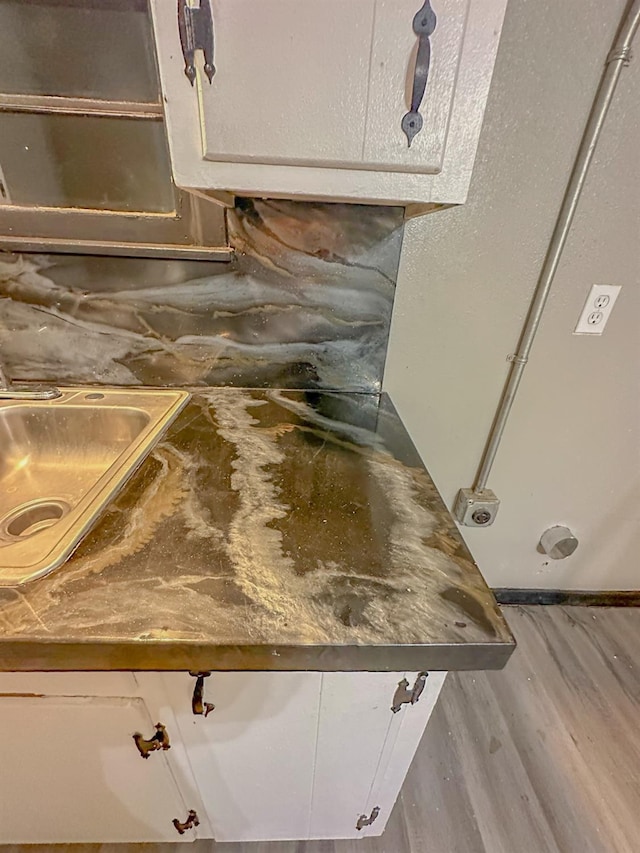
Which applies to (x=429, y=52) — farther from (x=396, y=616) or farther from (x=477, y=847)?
(x=477, y=847)

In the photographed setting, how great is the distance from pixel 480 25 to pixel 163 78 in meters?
0.43

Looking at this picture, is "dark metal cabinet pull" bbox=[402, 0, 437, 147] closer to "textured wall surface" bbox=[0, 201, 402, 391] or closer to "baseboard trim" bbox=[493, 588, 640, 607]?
"textured wall surface" bbox=[0, 201, 402, 391]

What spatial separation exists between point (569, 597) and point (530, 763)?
0.65 m

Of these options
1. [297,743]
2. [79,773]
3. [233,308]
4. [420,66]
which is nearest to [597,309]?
[420,66]

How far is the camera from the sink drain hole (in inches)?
29.8

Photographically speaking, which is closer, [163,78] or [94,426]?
[163,78]

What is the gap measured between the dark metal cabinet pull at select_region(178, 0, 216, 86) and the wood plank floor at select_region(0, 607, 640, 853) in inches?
59.1

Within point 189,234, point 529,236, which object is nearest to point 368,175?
point 189,234

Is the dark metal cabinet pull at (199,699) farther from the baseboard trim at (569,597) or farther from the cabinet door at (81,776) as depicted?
the baseboard trim at (569,597)

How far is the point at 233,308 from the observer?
0.98 m

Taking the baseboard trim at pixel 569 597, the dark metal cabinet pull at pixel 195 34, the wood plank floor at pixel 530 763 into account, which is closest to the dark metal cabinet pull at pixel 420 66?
the dark metal cabinet pull at pixel 195 34

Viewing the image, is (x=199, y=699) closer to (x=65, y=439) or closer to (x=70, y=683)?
(x=70, y=683)

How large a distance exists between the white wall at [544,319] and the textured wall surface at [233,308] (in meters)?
0.11

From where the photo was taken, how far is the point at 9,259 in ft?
2.95
